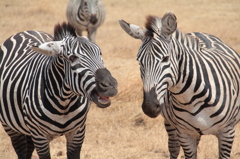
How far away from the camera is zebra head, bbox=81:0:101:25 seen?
12.3 m

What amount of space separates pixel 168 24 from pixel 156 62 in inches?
15.7

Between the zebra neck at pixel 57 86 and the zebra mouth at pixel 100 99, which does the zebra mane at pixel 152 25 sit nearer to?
the zebra mouth at pixel 100 99

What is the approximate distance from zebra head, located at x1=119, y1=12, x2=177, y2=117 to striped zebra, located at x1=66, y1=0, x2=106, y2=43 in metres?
8.14

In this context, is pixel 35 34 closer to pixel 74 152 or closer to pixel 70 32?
pixel 70 32

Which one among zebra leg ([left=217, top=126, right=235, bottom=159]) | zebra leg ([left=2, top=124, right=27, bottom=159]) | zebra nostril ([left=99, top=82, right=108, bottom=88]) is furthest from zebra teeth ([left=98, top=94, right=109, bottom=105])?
zebra leg ([left=2, top=124, right=27, bottom=159])

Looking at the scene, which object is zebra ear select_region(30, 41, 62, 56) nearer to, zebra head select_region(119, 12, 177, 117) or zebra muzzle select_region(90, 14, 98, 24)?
zebra head select_region(119, 12, 177, 117)

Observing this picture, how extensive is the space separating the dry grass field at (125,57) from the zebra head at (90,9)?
923 mm

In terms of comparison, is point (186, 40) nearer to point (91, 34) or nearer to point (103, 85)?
point (103, 85)

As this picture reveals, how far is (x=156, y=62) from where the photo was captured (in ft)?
13.0

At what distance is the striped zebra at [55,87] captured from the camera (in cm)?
420

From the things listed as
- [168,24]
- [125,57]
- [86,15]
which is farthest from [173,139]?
[86,15]

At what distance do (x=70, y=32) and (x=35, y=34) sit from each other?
1.53 meters

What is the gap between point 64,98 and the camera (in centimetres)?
454

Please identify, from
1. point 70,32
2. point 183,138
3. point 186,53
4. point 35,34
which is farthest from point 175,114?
point 35,34
